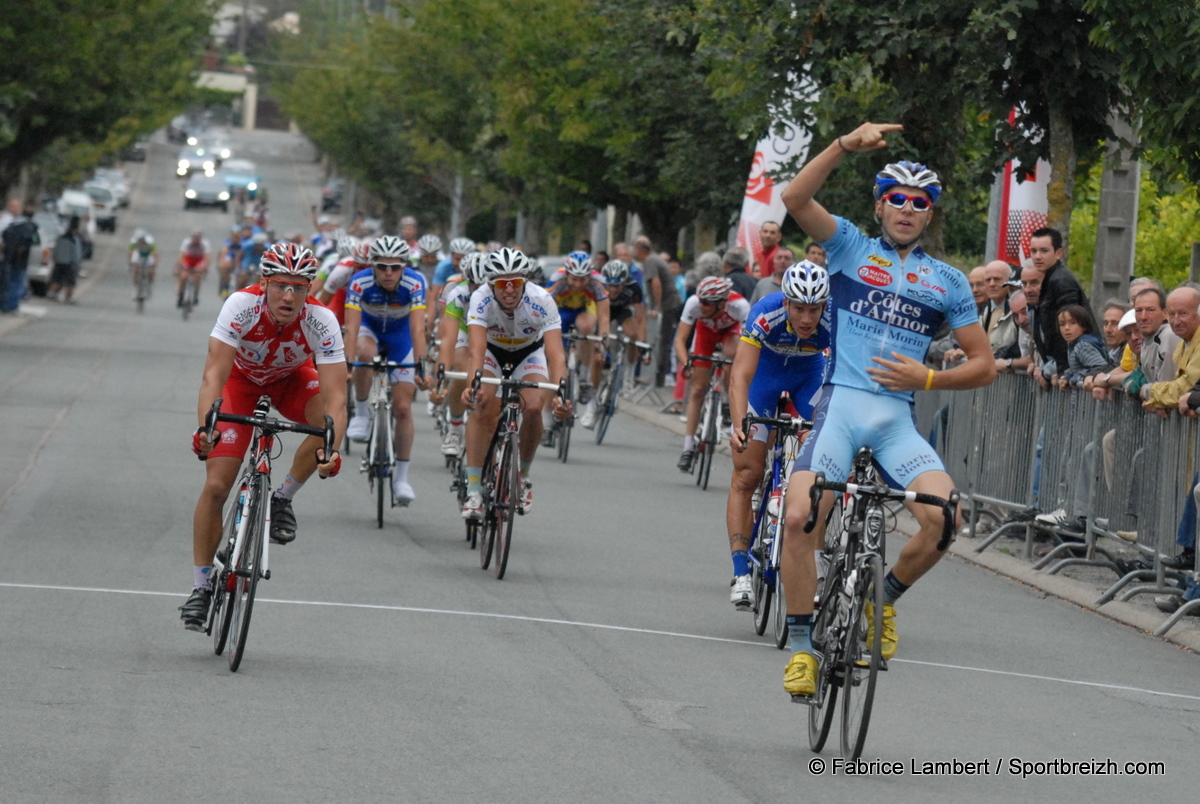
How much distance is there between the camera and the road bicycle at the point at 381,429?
13828mm

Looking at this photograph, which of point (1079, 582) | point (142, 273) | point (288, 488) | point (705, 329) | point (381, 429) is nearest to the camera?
point (288, 488)

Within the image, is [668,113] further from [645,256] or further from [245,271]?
[245,271]

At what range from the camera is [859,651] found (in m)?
7.16

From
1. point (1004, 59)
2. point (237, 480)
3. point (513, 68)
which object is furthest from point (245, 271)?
point (237, 480)

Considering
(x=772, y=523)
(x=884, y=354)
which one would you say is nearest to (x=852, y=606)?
(x=884, y=354)

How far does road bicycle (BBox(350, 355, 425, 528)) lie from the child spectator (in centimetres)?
450

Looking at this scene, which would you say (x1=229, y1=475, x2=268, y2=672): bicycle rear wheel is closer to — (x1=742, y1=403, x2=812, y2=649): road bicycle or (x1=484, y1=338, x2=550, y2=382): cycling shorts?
(x1=742, y1=403, x2=812, y2=649): road bicycle

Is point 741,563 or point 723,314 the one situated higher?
point 723,314

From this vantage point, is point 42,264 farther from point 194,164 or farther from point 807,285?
point 194,164

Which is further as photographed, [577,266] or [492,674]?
[577,266]

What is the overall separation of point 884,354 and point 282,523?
10.6 ft

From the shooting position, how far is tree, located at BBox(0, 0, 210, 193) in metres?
42.7

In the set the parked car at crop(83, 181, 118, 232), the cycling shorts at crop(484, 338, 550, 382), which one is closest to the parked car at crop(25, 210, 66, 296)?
the cycling shorts at crop(484, 338, 550, 382)

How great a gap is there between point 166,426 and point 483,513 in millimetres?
9014
